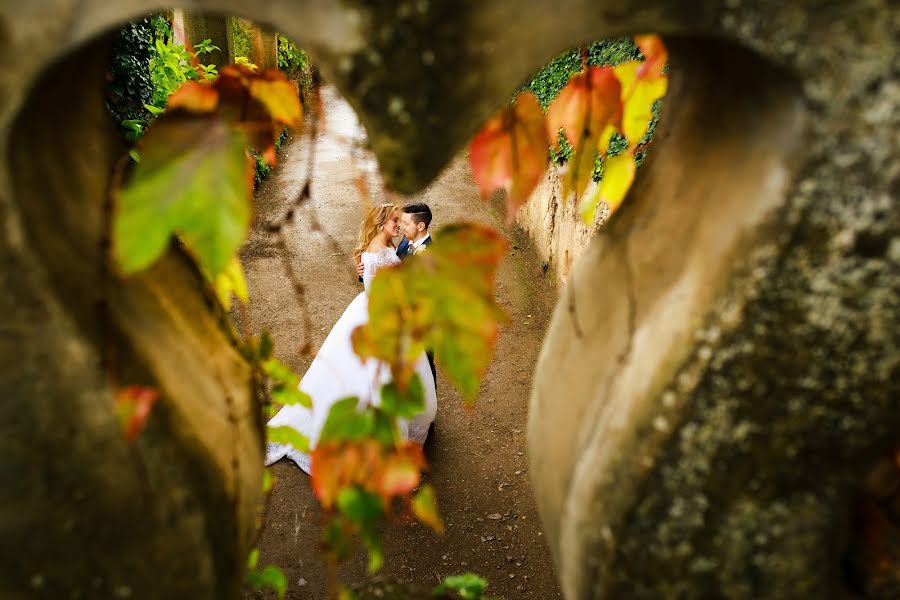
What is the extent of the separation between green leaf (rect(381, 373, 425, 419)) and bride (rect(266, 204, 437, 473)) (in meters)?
2.10

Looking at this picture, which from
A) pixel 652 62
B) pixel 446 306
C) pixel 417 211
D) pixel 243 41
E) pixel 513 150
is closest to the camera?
pixel 446 306

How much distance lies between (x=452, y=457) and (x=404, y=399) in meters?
2.53

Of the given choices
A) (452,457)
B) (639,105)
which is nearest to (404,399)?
(639,105)

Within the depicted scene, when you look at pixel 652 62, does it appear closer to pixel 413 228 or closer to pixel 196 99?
pixel 196 99

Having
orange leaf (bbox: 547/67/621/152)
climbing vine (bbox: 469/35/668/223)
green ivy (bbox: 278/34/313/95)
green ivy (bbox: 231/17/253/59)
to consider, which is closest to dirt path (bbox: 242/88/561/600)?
climbing vine (bbox: 469/35/668/223)

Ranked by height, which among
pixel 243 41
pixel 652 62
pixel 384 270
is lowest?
pixel 384 270

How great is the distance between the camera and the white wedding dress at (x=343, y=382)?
3211mm

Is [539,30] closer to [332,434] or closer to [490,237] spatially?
[490,237]

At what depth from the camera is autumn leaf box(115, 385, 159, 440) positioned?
0.69 m

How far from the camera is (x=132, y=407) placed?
689mm

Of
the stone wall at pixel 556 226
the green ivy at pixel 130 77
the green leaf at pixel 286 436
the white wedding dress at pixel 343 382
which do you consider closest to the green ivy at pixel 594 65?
the stone wall at pixel 556 226

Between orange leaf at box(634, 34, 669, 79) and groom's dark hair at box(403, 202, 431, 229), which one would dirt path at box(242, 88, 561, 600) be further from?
groom's dark hair at box(403, 202, 431, 229)

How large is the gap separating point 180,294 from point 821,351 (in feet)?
3.01

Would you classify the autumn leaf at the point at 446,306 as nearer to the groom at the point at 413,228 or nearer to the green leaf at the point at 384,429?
the green leaf at the point at 384,429
